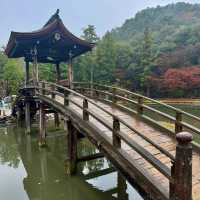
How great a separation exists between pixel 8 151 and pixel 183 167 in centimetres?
1210

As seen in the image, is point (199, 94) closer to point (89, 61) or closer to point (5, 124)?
point (89, 61)

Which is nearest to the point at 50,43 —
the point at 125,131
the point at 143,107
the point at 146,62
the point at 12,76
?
the point at 143,107

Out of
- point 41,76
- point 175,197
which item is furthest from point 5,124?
point 175,197

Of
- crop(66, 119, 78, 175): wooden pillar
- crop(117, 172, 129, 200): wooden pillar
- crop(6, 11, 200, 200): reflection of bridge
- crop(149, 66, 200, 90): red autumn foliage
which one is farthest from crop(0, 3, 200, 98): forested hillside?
crop(117, 172, 129, 200): wooden pillar

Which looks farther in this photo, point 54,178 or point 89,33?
point 89,33

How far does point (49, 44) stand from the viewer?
14.9m

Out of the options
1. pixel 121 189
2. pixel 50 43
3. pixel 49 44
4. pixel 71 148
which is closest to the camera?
pixel 121 189

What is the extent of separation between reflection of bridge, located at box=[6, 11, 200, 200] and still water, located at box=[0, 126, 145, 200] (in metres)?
0.70

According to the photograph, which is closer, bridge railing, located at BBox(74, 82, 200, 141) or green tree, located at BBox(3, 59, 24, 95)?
bridge railing, located at BBox(74, 82, 200, 141)

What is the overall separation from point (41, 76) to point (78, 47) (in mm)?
21558

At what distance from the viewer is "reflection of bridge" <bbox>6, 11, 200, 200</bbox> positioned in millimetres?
4249

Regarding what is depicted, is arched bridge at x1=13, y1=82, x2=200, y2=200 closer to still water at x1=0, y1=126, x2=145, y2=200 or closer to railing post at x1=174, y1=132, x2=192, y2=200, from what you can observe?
railing post at x1=174, y1=132, x2=192, y2=200

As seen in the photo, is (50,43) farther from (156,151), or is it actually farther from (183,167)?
(183,167)

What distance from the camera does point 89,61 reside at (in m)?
45.0
